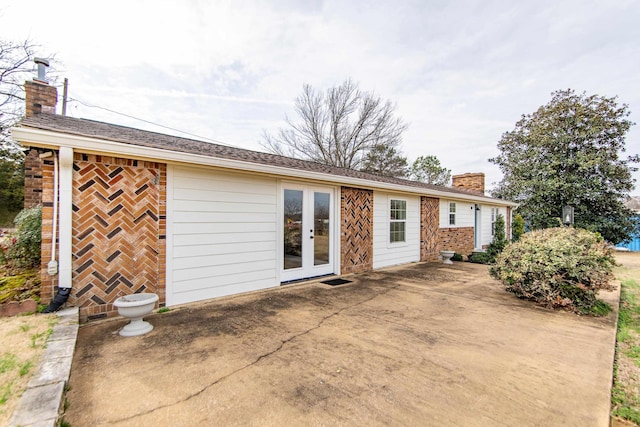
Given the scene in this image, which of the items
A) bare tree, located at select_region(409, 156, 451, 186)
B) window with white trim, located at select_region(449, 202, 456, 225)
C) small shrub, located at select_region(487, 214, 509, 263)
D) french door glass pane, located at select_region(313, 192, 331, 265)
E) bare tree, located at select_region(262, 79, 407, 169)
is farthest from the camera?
bare tree, located at select_region(409, 156, 451, 186)

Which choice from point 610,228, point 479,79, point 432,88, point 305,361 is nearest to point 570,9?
point 479,79

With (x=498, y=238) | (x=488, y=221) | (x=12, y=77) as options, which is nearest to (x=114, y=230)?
(x=12, y=77)

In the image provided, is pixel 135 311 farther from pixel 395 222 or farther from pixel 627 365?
pixel 395 222

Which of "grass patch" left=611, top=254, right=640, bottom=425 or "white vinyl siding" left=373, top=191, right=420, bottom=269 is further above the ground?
"white vinyl siding" left=373, top=191, right=420, bottom=269

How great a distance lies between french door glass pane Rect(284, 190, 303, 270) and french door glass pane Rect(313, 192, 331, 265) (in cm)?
43

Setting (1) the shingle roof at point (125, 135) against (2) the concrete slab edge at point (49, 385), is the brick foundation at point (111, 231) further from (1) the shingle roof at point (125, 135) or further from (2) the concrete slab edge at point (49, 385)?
(2) the concrete slab edge at point (49, 385)

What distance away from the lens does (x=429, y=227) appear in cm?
1004

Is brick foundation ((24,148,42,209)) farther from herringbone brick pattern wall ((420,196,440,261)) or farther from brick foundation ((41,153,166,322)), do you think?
herringbone brick pattern wall ((420,196,440,261))

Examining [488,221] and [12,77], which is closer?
[12,77]

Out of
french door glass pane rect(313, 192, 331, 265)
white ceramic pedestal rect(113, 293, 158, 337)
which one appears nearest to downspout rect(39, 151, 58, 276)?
white ceramic pedestal rect(113, 293, 158, 337)

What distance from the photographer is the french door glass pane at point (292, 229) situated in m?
5.86

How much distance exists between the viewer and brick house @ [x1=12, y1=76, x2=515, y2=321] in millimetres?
3492

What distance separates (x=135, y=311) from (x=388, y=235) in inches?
262

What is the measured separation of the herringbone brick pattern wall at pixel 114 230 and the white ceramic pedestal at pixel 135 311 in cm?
65
